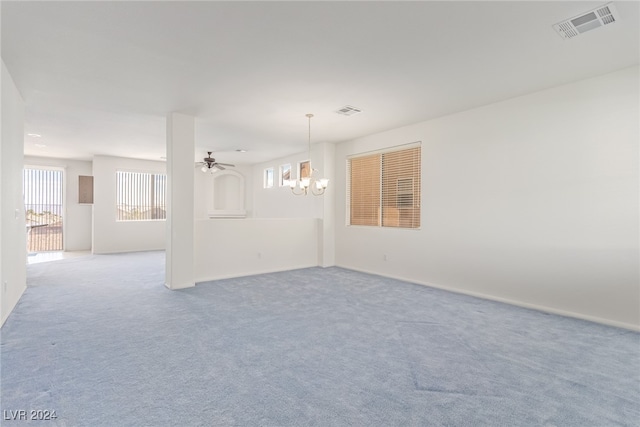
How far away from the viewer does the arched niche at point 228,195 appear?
35.0 ft

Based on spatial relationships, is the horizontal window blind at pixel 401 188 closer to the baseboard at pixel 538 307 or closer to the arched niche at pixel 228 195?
the baseboard at pixel 538 307

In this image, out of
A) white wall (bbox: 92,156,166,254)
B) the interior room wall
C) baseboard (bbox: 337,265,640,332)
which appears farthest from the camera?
the interior room wall

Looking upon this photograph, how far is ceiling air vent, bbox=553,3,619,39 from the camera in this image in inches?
94.4

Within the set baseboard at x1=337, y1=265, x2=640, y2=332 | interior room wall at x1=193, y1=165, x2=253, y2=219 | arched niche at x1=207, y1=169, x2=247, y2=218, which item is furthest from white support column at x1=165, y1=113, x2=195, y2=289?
arched niche at x1=207, y1=169, x2=247, y2=218

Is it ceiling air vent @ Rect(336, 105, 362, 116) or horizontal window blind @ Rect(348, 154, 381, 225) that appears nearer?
ceiling air vent @ Rect(336, 105, 362, 116)

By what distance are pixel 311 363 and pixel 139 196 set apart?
9.14 m

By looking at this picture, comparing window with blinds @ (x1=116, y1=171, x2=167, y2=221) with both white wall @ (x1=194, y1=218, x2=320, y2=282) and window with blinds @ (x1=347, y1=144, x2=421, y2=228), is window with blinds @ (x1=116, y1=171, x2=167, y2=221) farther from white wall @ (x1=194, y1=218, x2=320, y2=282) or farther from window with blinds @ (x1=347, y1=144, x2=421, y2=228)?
window with blinds @ (x1=347, y1=144, x2=421, y2=228)

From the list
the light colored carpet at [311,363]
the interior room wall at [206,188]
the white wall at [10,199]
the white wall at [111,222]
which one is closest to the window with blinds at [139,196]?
the white wall at [111,222]

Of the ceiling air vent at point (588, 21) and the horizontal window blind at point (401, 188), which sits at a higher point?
the ceiling air vent at point (588, 21)

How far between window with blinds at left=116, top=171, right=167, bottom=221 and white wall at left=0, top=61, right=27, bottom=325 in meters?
5.18

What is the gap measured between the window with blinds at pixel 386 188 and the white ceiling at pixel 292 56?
98cm

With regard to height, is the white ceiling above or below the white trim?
above

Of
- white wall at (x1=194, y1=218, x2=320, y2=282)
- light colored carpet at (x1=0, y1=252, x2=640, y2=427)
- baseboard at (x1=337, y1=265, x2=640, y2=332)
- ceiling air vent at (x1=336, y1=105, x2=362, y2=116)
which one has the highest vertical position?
ceiling air vent at (x1=336, y1=105, x2=362, y2=116)

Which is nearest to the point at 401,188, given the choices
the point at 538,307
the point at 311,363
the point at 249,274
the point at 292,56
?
the point at 538,307
